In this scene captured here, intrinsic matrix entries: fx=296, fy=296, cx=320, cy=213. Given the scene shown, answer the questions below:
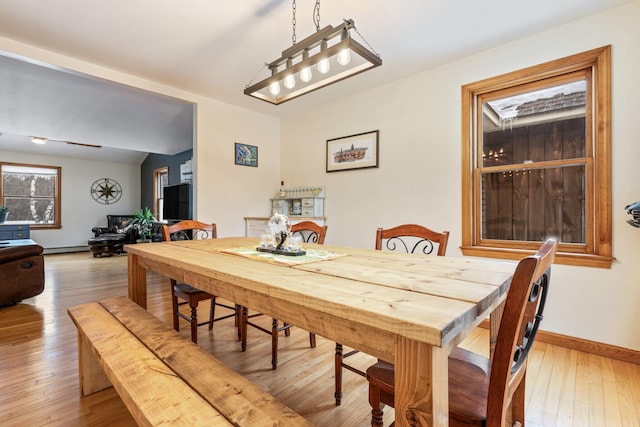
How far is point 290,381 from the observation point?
69.0 inches

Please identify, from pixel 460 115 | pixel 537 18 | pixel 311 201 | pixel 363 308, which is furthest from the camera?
pixel 311 201

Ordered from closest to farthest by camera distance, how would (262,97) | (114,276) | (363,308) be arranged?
1. (363,308)
2. (262,97)
3. (114,276)

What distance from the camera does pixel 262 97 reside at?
6.53ft

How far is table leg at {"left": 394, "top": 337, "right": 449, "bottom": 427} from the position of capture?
0.60 m

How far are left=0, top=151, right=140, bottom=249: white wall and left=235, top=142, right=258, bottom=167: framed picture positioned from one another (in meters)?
6.26

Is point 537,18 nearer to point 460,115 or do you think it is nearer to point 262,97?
point 460,115

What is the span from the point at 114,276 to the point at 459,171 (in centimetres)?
510

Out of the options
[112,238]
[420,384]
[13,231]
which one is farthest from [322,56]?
[13,231]

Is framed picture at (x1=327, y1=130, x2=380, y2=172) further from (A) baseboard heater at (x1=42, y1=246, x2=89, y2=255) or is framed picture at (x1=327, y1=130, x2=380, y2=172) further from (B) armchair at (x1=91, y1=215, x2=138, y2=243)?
(A) baseboard heater at (x1=42, y1=246, x2=89, y2=255)

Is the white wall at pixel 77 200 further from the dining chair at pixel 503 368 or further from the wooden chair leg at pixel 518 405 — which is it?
the wooden chair leg at pixel 518 405

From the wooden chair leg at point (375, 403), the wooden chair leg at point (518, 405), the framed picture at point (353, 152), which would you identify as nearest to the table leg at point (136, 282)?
the wooden chair leg at point (375, 403)

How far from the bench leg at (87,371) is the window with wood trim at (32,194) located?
765 centimetres

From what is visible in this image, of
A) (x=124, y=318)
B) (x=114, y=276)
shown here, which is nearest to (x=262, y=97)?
(x=124, y=318)

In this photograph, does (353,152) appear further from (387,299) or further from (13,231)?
(13,231)
